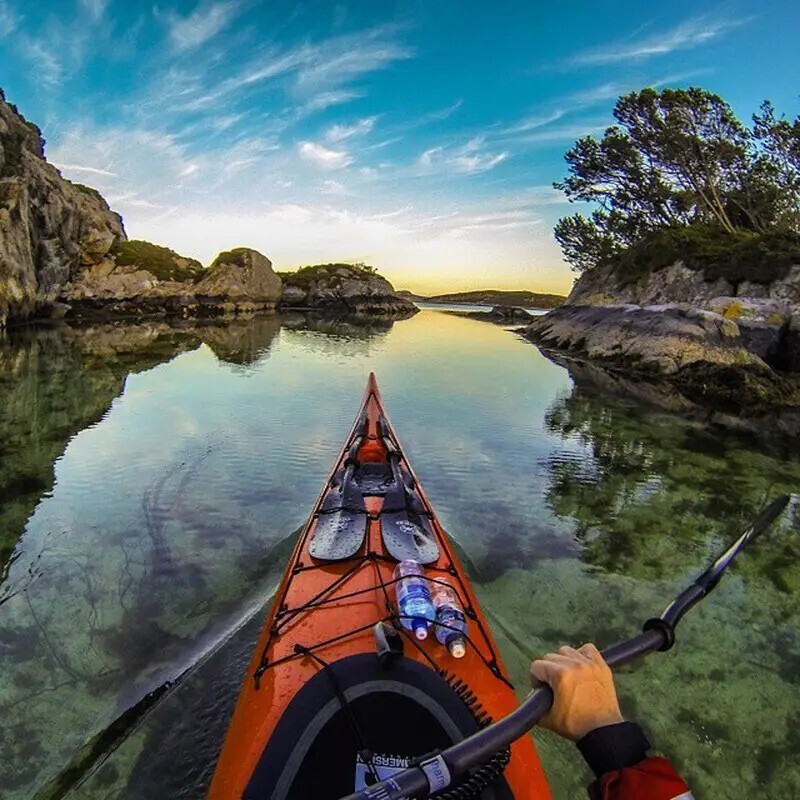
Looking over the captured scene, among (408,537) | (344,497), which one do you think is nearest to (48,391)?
(344,497)

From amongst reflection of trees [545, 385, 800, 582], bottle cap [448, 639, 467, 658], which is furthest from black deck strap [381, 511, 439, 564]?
reflection of trees [545, 385, 800, 582]

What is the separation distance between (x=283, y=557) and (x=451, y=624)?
13.4ft

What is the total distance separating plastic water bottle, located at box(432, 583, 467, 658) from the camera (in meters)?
3.71

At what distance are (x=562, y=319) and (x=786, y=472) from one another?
28586 millimetres

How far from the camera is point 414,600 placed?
4051mm

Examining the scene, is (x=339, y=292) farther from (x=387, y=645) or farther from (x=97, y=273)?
(x=387, y=645)

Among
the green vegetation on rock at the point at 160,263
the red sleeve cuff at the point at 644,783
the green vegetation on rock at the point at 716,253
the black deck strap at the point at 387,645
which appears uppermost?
the green vegetation on rock at the point at 160,263

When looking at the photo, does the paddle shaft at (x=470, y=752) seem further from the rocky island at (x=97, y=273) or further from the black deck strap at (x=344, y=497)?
the rocky island at (x=97, y=273)

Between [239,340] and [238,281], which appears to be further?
[238,281]

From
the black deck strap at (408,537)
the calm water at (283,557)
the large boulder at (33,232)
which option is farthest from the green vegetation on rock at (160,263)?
the black deck strap at (408,537)

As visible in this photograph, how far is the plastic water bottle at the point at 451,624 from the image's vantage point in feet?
12.2

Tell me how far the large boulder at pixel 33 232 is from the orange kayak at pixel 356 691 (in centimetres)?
3578

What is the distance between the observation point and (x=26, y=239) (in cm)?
3519

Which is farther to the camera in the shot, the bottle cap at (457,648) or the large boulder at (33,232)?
the large boulder at (33,232)
